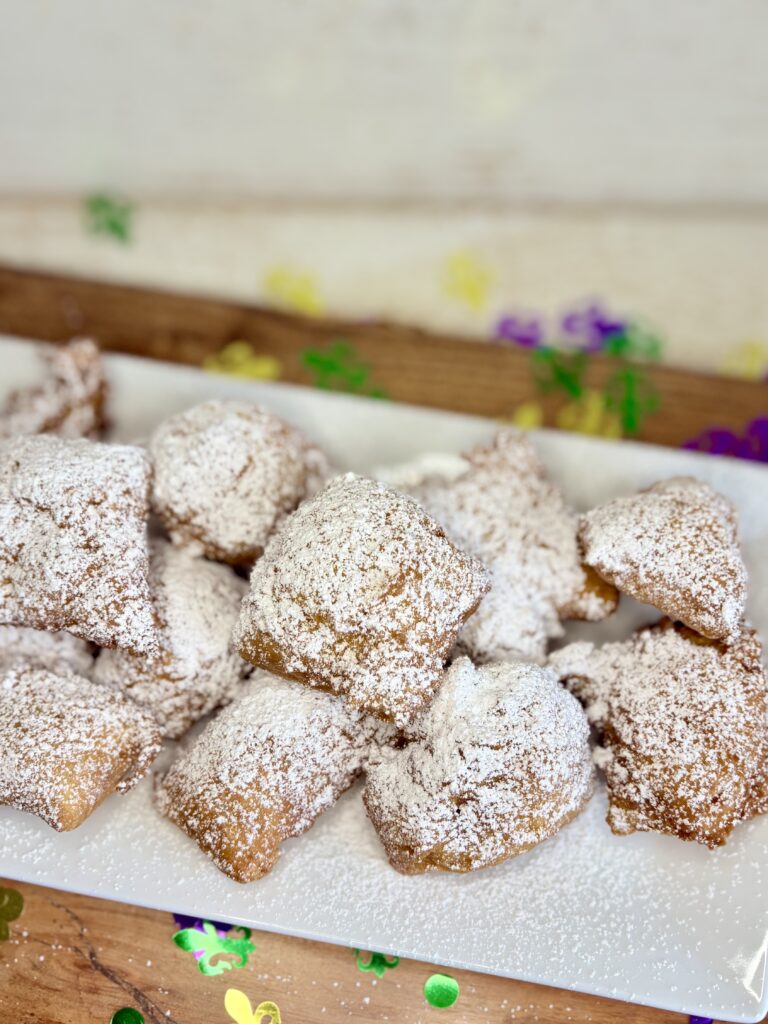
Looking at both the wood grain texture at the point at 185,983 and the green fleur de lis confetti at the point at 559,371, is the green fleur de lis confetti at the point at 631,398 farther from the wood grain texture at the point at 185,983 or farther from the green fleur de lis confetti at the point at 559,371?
the wood grain texture at the point at 185,983

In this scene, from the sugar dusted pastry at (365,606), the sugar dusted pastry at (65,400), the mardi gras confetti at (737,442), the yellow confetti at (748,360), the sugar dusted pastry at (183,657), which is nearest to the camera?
the sugar dusted pastry at (365,606)

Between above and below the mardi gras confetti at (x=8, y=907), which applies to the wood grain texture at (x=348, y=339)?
above

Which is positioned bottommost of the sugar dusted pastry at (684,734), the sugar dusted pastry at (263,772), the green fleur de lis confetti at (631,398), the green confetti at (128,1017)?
the green confetti at (128,1017)

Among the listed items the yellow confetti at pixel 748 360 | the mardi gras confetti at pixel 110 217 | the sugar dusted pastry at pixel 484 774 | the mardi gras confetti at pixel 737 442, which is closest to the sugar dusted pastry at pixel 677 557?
the sugar dusted pastry at pixel 484 774

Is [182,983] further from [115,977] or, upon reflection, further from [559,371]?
[559,371]

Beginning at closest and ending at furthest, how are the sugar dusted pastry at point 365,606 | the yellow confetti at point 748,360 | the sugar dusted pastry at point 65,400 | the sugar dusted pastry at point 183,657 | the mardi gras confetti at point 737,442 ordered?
1. the sugar dusted pastry at point 365,606
2. the sugar dusted pastry at point 183,657
3. the sugar dusted pastry at point 65,400
4. the mardi gras confetti at point 737,442
5. the yellow confetti at point 748,360

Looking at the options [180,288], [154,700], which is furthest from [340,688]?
[180,288]

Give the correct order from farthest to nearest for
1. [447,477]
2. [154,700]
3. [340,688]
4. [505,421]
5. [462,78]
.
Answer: [462,78] → [505,421] → [447,477] → [154,700] → [340,688]

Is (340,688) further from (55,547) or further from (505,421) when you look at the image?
(505,421)
